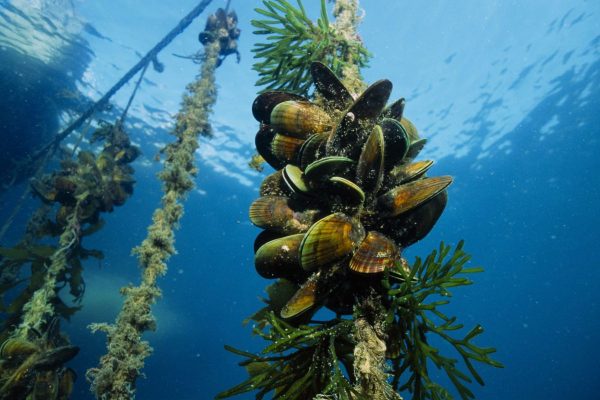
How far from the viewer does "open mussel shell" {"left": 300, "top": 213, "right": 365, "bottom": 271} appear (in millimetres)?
1644

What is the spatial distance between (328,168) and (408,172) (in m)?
0.57

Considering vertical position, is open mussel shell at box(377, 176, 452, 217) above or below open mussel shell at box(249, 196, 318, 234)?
below

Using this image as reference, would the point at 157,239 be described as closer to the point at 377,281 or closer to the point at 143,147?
the point at 377,281

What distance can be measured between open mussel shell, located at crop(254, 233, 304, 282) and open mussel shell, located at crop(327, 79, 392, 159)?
2.00 feet

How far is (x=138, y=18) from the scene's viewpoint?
667 inches

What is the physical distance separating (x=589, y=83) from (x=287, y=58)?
3226 cm

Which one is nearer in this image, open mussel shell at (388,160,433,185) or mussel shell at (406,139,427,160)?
open mussel shell at (388,160,433,185)

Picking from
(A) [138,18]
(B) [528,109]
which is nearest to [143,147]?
(A) [138,18]

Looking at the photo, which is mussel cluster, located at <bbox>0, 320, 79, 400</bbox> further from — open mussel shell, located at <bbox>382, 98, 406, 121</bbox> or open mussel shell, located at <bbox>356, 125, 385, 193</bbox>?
open mussel shell, located at <bbox>382, 98, 406, 121</bbox>

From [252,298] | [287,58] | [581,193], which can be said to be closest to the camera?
[287,58]

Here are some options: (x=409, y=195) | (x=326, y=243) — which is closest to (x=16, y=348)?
(x=326, y=243)

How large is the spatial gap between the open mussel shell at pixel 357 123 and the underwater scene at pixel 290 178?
1cm

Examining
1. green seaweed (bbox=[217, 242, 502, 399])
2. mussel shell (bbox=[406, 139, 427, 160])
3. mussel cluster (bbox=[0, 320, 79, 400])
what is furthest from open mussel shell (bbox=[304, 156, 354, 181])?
mussel cluster (bbox=[0, 320, 79, 400])

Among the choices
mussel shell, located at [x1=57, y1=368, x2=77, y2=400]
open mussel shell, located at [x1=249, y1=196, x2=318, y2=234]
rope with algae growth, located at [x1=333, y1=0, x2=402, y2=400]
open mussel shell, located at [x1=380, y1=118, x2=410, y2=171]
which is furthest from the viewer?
mussel shell, located at [x1=57, y1=368, x2=77, y2=400]
